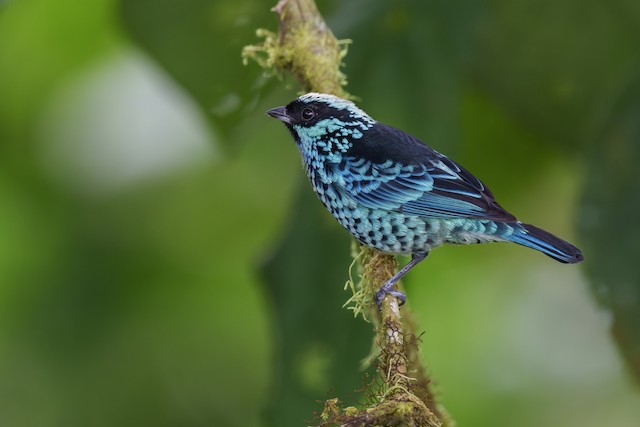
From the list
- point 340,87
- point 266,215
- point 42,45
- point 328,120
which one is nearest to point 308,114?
point 328,120

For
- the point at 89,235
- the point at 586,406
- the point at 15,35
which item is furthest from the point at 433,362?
the point at 15,35

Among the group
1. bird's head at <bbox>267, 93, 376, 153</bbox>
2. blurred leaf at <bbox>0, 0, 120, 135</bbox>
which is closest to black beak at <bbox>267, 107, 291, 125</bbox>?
bird's head at <bbox>267, 93, 376, 153</bbox>

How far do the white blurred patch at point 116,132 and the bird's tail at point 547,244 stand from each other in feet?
6.13

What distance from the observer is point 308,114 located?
313 cm

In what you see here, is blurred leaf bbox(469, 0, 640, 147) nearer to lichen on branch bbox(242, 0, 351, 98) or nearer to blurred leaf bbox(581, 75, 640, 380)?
blurred leaf bbox(581, 75, 640, 380)

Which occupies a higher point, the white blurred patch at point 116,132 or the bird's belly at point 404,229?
the white blurred patch at point 116,132

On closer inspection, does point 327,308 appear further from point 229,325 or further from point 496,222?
point 229,325

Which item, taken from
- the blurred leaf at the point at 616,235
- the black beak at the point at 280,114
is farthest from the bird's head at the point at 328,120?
the blurred leaf at the point at 616,235

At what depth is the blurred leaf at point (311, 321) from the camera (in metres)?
3.05

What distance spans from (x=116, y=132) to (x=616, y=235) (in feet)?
8.52

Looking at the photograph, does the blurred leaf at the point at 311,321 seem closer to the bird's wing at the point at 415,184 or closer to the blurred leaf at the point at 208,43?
the bird's wing at the point at 415,184

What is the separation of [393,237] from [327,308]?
0.39m

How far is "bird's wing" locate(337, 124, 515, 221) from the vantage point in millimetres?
2896

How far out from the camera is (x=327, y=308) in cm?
313
